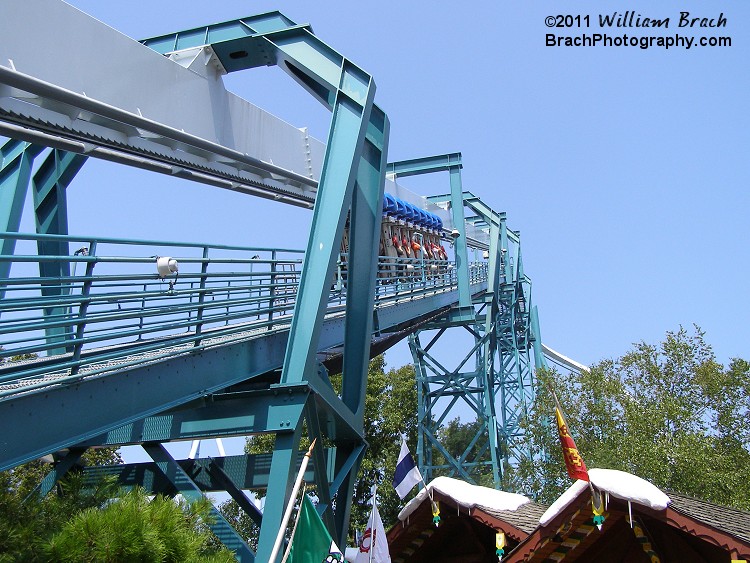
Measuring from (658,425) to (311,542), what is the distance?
51.7 feet

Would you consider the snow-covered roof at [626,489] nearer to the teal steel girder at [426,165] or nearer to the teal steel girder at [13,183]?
the teal steel girder at [13,183]

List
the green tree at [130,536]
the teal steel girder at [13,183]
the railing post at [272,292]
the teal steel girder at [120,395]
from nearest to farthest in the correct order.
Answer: the green tree at [130,536] → the teal steel girder at [120,395] → the railing post at [272,292] → the teal steel girder at [13,183]

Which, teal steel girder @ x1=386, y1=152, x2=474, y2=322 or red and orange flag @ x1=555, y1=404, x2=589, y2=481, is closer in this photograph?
red and orange flag @ x1=555, y1=404, x2=589, y2=481

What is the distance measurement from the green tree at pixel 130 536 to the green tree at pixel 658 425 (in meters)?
16.1

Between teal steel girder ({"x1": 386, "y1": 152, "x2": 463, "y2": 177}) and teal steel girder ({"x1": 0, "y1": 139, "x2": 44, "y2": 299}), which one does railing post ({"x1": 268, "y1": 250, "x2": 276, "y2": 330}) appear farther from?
teal steel girder ({"x1": 386, "y1": 152, "x2": 463, "y2": 177})

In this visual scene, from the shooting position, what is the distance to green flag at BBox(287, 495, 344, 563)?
23.5 ft

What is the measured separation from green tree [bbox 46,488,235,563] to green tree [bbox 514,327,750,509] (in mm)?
16063

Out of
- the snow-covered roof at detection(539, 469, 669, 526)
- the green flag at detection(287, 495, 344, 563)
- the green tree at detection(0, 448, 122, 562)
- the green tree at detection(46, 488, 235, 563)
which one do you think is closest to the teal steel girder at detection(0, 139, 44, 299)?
the green tree at detection(0, 448, 122, 562)

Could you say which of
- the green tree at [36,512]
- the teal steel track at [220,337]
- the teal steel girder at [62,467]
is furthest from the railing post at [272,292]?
the green tree at [36,512]

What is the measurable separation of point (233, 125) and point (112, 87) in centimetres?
237

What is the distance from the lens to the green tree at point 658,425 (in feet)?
64.5

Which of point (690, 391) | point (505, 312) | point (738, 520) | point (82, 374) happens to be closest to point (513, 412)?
point (505, 312)

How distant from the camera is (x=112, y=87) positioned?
28.4 ft

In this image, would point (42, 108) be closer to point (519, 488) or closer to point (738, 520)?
point (738, 520)
